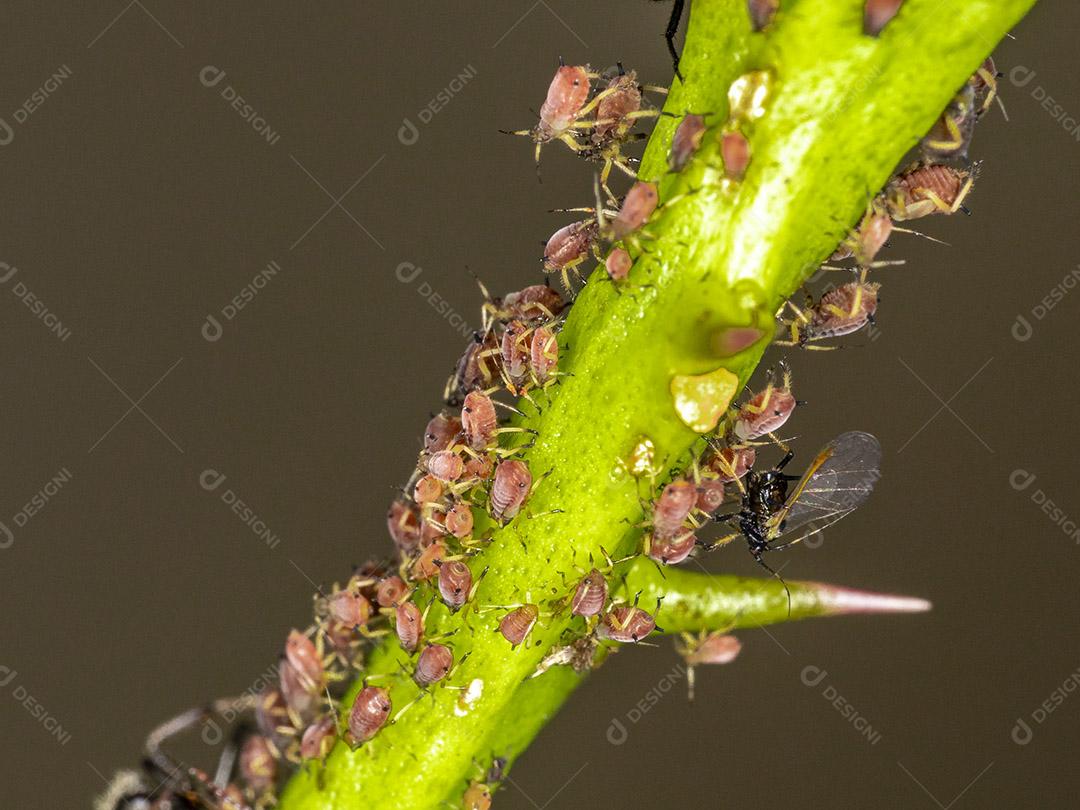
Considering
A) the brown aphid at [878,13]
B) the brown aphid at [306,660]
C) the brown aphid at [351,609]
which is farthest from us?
the brown aphid at [306,660]

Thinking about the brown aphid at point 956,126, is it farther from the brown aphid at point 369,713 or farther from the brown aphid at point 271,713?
the brown aphid at point 271,713

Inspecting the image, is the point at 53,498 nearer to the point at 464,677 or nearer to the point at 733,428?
the point at 464,677

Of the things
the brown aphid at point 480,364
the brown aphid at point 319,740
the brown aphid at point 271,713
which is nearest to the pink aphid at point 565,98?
the brown aphid at point 480,364

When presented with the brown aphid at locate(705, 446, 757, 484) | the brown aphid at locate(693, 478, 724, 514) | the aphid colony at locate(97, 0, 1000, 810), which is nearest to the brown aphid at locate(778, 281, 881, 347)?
the aphid colony at locate(97, 0, 1000, 810)

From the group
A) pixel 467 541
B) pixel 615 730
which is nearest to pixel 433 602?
pixel 467 541

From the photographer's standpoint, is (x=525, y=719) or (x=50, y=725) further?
(x=50, y=725)

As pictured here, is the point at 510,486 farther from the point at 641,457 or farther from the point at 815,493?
the point at 815,493
